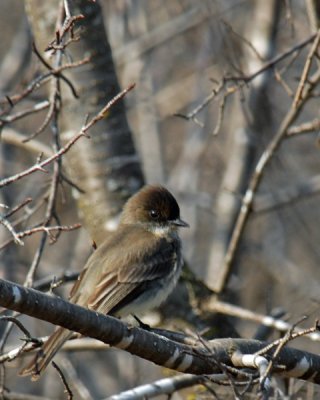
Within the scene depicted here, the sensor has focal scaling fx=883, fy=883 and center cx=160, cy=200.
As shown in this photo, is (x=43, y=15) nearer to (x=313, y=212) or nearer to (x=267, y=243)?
(x=267, y=243)

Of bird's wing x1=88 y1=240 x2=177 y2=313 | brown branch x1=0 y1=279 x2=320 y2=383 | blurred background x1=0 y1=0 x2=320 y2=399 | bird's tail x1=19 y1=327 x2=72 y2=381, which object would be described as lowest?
brown branch x1=0 y1=279 x2=320 y2=383

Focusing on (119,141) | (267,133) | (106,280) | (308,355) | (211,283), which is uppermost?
(267,133)

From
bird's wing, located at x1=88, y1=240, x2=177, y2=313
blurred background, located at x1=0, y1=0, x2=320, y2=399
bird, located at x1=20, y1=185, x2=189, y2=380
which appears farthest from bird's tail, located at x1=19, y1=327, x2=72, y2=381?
blurred background, located at x1=0, y1=0, x2=320, y2=399

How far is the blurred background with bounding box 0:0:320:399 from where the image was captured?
6.55 metres

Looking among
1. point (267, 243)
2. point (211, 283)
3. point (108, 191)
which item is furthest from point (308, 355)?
point (267, 243)

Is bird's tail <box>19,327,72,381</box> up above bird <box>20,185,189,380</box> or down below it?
below

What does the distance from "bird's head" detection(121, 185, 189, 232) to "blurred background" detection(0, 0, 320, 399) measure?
21cm

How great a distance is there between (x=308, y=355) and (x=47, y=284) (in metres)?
2.18

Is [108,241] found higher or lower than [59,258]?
lower

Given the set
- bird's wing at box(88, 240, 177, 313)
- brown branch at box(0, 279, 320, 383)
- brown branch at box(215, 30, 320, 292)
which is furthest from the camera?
bird's wing at box(88, 240, 177, 313)

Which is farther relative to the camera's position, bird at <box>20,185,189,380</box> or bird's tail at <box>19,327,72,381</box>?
bird at <box>20,185,189,380</box>

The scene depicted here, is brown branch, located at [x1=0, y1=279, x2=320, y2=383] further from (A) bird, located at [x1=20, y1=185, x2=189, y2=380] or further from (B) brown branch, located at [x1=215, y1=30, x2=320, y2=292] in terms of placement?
(B) brown branch, located at [x1=215, y1=30, x2=320, y2=292]

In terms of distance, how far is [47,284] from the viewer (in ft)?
19.5

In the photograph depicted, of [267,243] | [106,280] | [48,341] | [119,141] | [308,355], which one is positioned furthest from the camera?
[267,243]
